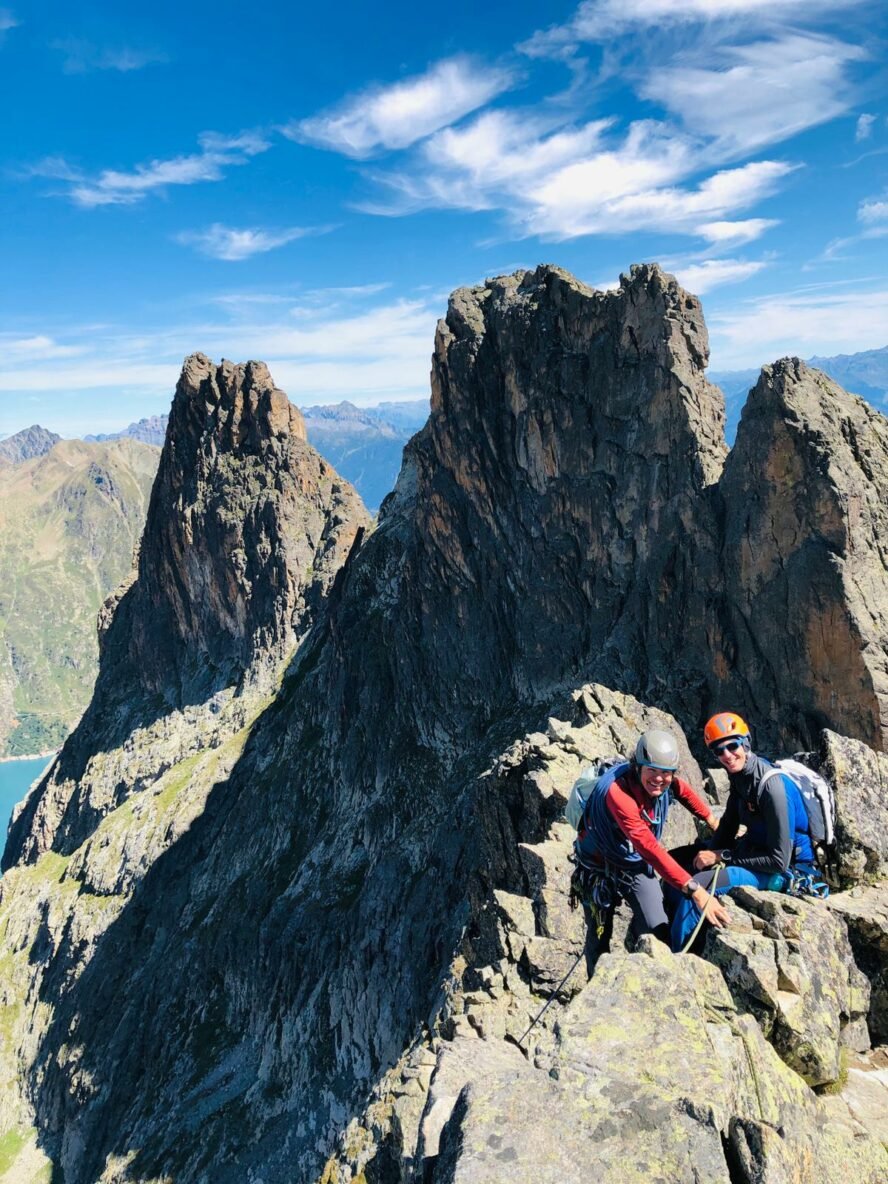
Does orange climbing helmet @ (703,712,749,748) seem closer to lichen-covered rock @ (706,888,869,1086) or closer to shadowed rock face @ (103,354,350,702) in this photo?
lichen-covered rock @ (706,888,869,1086)

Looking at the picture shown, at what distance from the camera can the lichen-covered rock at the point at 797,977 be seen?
11.9 m

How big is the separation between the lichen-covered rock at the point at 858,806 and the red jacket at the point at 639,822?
16.2 ft

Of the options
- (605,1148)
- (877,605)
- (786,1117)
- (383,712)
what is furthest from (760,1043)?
(383,712)

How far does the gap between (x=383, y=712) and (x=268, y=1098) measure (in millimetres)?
37859

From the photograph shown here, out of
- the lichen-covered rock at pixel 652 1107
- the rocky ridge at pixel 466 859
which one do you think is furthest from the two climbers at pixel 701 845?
the lichen-covered rock at pixel 652 1107

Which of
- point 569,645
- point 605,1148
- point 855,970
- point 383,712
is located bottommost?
point 383,712

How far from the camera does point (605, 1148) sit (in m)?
9.23

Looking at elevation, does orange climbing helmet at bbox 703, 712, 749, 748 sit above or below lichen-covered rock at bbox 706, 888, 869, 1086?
above

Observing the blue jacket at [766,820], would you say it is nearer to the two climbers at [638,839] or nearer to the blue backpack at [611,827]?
the two climbers at [638,839]

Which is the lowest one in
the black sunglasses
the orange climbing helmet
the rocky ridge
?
the rocky ridge

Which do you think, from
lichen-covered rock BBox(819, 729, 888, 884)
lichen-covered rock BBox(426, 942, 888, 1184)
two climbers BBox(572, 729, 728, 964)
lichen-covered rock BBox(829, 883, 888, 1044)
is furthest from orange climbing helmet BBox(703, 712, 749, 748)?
lichen-covered rock BBox(819, 729, 888, 884)

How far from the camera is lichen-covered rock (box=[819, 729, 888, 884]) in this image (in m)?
15.9

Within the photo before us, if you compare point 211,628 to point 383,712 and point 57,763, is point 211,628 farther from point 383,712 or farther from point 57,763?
point 383,712

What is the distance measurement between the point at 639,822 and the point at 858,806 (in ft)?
21.2
